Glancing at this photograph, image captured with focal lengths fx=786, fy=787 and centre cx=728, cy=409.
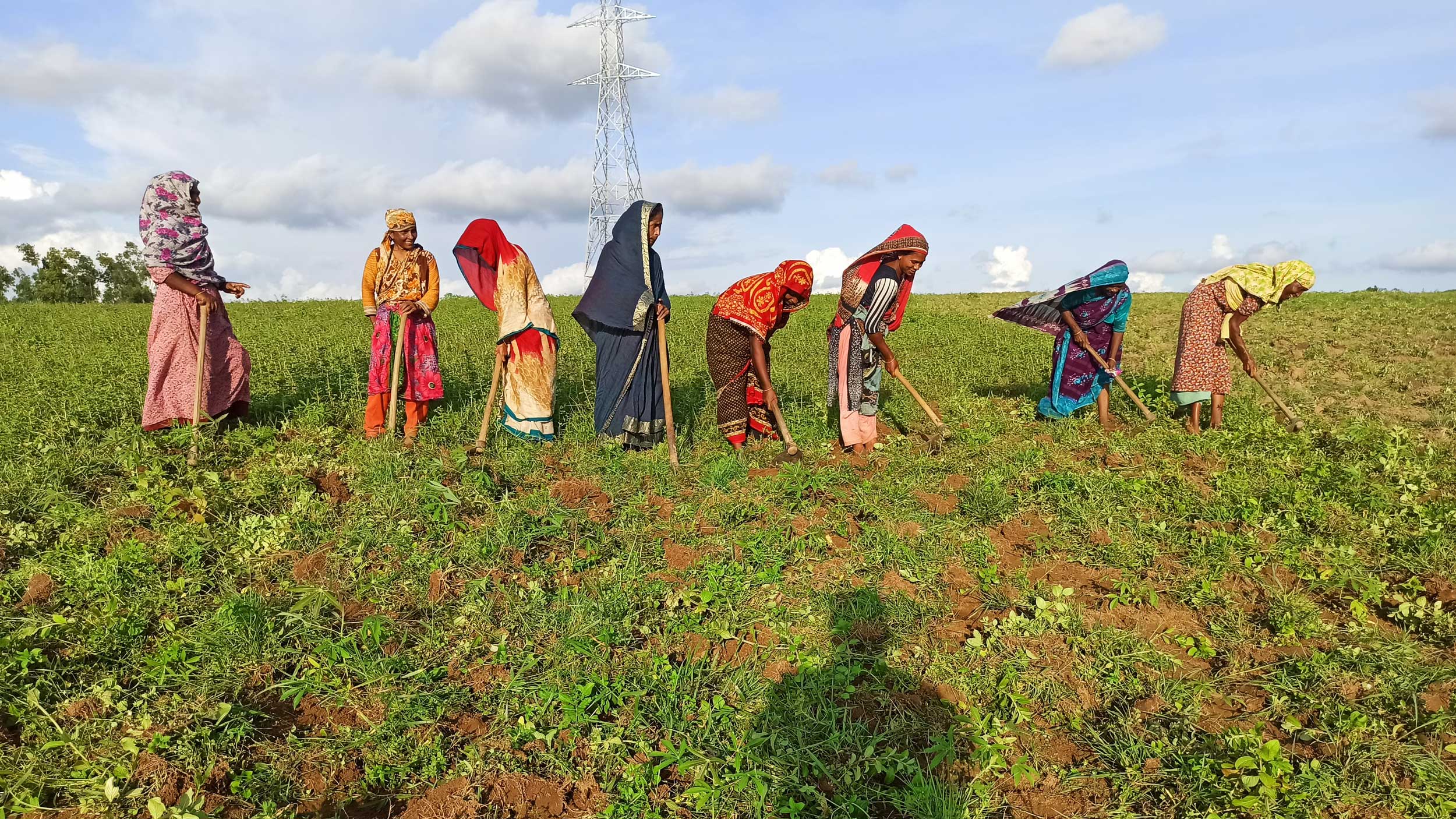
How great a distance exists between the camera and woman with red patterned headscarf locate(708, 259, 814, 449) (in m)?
5.68

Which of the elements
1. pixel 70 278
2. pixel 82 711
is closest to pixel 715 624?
pixel 82 711

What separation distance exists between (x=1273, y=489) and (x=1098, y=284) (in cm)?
222

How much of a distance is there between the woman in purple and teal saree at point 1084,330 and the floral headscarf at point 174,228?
20.8 feet

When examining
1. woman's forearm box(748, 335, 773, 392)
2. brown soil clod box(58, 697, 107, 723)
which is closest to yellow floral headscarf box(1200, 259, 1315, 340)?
woman's forearm box(748, 335, 773, 392)

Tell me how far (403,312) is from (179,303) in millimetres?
1435

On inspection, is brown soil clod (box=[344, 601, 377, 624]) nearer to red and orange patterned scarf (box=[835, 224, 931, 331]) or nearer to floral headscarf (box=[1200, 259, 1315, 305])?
red and orange patterned scarf (box=[835, 224, 931, 331])

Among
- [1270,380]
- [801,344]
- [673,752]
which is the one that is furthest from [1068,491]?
[801,344]

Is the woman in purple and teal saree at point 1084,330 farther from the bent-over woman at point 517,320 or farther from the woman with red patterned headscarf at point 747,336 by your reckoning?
the bent-over woman at point 517,320

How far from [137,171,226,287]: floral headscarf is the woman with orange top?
3.45 ft

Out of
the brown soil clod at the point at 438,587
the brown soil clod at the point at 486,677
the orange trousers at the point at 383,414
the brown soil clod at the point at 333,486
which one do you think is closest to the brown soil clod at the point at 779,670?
the brown soil clod at the point at 486,677

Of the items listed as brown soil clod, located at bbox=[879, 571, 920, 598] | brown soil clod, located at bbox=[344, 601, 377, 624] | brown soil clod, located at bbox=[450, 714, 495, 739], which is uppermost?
brown soil clod, located at bbox=[879, 571, 920, 598]

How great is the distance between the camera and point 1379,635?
11.6ft

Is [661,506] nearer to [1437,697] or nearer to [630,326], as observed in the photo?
[630,326]

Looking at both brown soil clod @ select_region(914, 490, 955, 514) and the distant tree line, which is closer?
brown soil clod @ select_region(914, 490, 955, 514)
